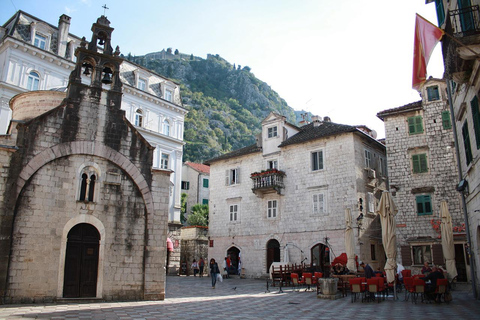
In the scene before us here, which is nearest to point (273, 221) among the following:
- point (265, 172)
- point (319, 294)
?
point (265, 172)

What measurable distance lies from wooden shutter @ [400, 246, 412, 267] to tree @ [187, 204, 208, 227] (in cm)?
3110

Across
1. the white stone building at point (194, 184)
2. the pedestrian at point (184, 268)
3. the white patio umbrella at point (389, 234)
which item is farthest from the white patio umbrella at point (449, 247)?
the white stone building at point (194, 184)

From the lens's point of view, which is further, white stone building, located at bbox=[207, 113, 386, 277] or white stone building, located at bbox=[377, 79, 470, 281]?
white stone building, located at bbox=[207, 113, 386, 277]

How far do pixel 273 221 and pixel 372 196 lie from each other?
7.95 meters

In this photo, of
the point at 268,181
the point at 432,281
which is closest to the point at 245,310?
the point at 432,281

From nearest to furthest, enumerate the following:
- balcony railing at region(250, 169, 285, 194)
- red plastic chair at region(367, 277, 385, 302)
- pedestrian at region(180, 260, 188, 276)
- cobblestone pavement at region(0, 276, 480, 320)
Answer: cobblestone pavement at region(0, 276, 480, 320) → red plastic chair at region(367, 277, 385, 302) → balcony railing at region(250, 169, 285, 194) → pedestrian at region(180, 260, 188, 276)

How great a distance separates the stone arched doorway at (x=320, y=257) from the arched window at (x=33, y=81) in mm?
24970

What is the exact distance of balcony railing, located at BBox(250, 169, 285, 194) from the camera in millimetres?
29844

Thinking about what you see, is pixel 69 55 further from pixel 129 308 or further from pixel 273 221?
pixel 129 308

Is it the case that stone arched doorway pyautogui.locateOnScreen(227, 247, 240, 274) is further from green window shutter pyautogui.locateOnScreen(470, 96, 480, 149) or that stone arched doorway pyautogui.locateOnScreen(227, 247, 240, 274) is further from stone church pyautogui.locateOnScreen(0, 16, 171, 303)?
green window shutter pyautogui.locateOnScreen(470, 96, 480, 149)

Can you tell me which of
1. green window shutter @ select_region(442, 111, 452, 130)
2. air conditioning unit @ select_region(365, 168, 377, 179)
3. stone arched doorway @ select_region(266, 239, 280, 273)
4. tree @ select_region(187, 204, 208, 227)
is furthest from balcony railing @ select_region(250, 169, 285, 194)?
tree @ select_region(187, 204, 208, 227)

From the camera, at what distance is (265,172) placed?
100ft

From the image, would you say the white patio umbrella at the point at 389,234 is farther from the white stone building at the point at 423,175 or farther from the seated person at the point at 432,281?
the white stone building at the point at 423,175

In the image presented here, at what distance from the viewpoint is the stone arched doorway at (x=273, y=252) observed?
30.1m
